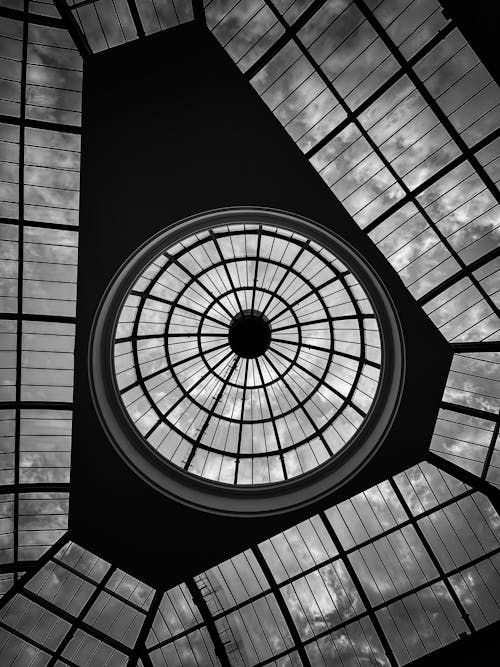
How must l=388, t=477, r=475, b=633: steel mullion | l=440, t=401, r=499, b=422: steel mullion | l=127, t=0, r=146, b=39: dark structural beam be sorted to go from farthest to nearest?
l=388, t=477, r=475, b=633: steel mullion, l=440, t=401, r=499, b=422: steel mullion, l=127, t=0, r=146, b=39: dark structural beam

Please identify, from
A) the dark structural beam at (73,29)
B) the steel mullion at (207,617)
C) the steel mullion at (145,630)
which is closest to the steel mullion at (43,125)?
the dark structural beam at (73,29)

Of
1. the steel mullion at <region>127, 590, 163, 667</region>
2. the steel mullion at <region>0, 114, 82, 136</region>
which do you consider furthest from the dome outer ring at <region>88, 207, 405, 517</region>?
the steel mullion at <region>127, 590, 163, 667</region>

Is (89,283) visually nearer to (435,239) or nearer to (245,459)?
(245,459)

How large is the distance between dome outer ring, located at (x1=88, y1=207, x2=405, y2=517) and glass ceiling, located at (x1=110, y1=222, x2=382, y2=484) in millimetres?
814

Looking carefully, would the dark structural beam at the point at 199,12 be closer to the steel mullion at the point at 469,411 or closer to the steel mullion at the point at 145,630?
the steel mullion at the point at 469,411

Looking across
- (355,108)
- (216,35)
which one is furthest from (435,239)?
(216,35)

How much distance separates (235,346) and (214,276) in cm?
349

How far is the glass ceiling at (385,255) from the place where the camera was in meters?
15.0

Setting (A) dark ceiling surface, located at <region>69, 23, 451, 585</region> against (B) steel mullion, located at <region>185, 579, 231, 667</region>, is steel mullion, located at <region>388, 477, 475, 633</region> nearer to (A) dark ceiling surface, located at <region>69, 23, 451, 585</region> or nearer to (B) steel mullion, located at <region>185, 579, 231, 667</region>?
(A) dark ceiling surface, located at <region>69, 23, 451, 585</region>

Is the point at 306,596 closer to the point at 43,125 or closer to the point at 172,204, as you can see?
the point at 172,204

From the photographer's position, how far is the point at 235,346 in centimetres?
1934

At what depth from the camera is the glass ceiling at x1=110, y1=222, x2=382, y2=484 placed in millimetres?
20625

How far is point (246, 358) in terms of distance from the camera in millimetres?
20094

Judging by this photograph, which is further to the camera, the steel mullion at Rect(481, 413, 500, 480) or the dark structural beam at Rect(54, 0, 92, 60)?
the steel mullion at Rect(481, 413, 500, 480)
